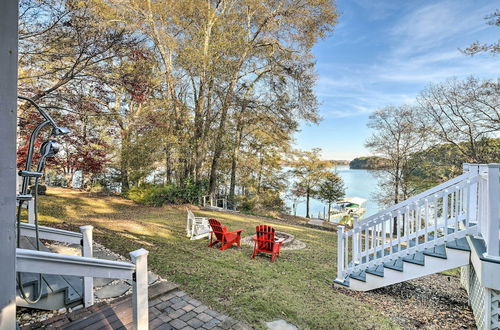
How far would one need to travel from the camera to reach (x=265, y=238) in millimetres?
5328

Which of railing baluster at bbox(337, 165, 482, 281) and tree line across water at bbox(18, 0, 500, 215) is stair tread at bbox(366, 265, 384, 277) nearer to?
railing baluster at bbox(337, 165, 482, 281)

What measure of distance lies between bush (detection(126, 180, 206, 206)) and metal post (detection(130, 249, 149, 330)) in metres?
10.1

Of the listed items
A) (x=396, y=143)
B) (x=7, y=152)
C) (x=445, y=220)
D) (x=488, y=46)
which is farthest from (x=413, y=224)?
(x=396, y=143)

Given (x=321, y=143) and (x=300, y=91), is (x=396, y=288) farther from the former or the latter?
(x=321, y=143)

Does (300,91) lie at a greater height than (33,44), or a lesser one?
greater

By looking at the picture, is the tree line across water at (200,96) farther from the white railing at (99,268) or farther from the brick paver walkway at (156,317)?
the white railing at (99,268)

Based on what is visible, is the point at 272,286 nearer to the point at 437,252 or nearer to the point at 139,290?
the point at 139,290

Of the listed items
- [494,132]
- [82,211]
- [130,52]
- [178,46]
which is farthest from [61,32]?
[494,132]

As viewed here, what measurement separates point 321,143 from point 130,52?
1765 cm

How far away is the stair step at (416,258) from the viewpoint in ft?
12.4

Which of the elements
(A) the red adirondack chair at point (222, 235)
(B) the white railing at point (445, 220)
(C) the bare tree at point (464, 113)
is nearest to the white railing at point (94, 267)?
(B) the white railing at point (445, 220)

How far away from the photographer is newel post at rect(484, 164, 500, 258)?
291cm

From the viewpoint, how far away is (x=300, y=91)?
12938 mm

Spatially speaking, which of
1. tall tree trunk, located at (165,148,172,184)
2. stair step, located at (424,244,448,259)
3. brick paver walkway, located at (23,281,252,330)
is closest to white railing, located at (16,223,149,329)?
brick paver walkway, located at (23,281,252,330)
